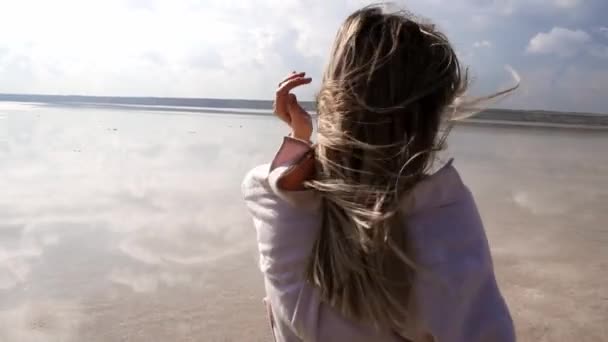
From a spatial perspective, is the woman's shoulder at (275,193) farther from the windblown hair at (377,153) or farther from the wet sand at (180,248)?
the wet sand at (180,248)

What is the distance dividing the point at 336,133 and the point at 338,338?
0.45 metres

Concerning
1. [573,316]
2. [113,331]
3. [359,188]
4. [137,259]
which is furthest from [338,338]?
[137,259]

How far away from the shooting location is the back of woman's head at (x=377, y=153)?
1.30 m

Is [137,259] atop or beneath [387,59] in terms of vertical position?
beneath

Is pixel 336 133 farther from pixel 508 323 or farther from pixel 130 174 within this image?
pixel 130 174

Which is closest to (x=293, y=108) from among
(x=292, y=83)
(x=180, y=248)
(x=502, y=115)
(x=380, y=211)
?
(x=292, y=83)

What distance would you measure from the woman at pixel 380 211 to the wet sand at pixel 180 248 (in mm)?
2162

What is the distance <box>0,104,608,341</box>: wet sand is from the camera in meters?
3.57

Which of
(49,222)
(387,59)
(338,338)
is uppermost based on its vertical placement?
(387,59)

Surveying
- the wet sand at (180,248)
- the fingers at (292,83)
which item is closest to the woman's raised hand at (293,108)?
the fingers at (292,83)

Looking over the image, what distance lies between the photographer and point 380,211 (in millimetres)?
1281

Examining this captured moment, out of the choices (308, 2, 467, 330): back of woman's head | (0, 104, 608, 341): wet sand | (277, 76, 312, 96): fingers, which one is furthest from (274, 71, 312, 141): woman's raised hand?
(0, 104, 608, 341): wet sand

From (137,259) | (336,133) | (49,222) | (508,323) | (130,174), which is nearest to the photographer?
(508,323)

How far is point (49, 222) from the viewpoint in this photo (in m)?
5.43
